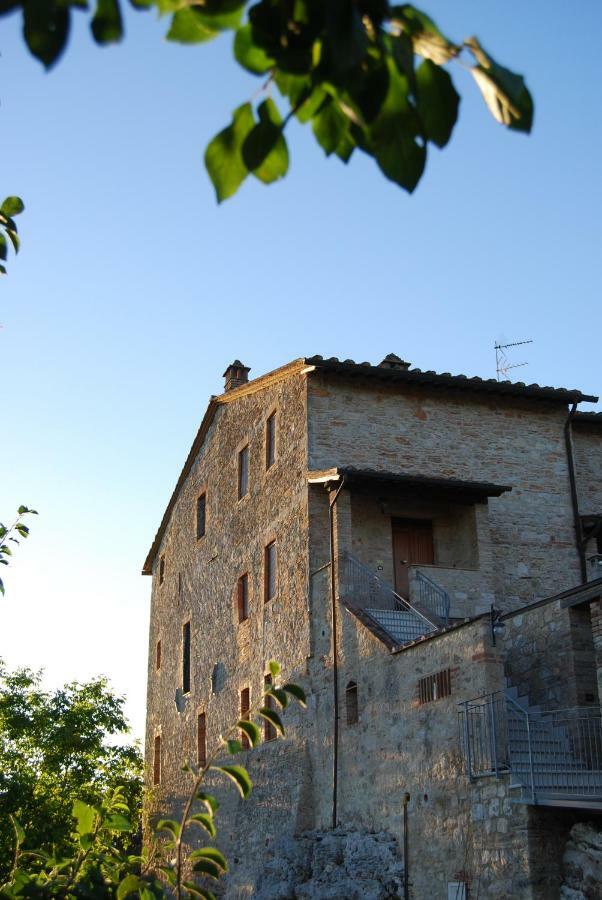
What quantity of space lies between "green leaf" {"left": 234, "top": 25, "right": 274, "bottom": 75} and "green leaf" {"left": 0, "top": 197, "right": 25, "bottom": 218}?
2.36 m

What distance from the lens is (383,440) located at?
19594 millimetres

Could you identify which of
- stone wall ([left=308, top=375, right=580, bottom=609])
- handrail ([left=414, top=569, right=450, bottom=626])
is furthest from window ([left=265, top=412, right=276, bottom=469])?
handrail ([left=414, top=569, right=450, bottom=626])

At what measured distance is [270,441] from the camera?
70.7 ft

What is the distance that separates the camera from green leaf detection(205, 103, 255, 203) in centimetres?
181

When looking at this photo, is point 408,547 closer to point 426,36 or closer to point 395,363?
point 395,363

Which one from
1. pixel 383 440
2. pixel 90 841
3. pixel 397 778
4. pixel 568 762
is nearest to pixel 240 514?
pixel 383 440

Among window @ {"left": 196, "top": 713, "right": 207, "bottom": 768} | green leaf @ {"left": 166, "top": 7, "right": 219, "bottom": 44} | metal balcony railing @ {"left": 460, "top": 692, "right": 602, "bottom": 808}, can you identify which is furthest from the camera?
window @ {"left": 196, "top": 713, "right": 207, "bottom": 768}

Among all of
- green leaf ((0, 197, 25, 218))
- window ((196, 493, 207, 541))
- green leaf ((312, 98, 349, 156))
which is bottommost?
green leaf ((312, 98, 349, 156))

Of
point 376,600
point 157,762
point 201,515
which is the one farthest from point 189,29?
point 157,762

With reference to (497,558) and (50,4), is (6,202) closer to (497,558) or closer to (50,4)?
(50,4)

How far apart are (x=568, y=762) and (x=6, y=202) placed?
1008 cm

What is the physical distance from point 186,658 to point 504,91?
84.8 ft

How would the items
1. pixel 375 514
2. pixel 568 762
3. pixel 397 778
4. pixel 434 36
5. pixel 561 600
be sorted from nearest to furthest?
1. pixel 434 36
2. pixel 568 762
3. pixel 561 600
4. pixel 397 778
5. pixel 375 514

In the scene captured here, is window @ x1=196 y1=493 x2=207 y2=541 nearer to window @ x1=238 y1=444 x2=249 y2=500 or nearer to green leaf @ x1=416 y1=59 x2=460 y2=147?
window @ x1=238 y1=444 x2=249 y2=500
